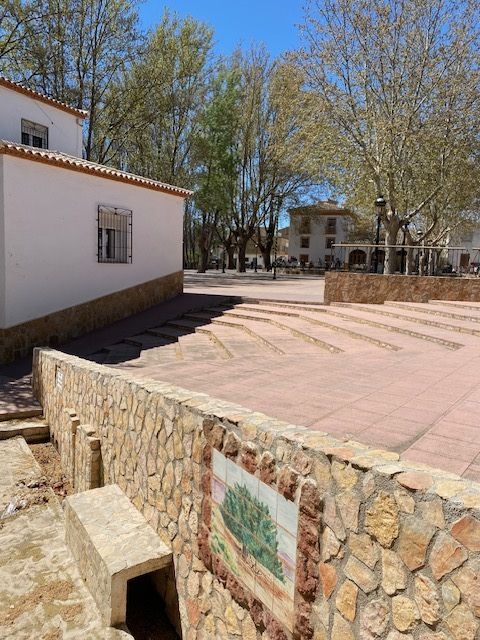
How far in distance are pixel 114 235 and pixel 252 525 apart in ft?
33.8

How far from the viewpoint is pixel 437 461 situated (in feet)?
9.18

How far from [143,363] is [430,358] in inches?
179

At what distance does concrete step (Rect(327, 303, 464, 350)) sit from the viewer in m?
6.73

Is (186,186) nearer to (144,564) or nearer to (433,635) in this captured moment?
(144,564)

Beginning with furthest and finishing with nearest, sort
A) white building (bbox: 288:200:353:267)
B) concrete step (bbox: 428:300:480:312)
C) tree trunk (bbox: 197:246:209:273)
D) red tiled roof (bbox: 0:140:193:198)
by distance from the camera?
white building (bbox: 288:200:353:267), tree trunk (bbox: 197:246:209:273), red tiled roof (bbox: 0:140:193:198), concrete step (bbox: 428:300:480:312)

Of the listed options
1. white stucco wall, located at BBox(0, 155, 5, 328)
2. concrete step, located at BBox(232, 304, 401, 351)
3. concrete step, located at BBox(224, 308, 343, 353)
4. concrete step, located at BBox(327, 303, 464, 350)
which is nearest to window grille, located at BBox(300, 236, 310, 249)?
concrete step, located at BBox(232, 304, 401, 351)

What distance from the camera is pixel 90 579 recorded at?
390 centimetres

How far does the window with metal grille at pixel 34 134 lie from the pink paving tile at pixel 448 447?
1420 cm

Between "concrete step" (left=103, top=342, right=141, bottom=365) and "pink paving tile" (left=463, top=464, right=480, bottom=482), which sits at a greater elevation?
"pink paving tile" (left=463, top=464, right=480, bottom=482)

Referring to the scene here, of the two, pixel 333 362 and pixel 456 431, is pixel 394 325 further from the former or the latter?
pixel 456 431

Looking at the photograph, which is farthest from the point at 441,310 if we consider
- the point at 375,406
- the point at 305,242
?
the point at 305,242

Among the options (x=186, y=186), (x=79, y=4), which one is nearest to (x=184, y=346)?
(x=79, y=4)

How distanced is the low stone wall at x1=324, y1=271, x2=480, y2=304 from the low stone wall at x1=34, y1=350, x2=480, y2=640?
7.64 m

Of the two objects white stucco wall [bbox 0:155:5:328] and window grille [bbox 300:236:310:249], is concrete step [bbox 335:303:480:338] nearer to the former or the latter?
white stucco wall [bbox 0:155:5:328]
